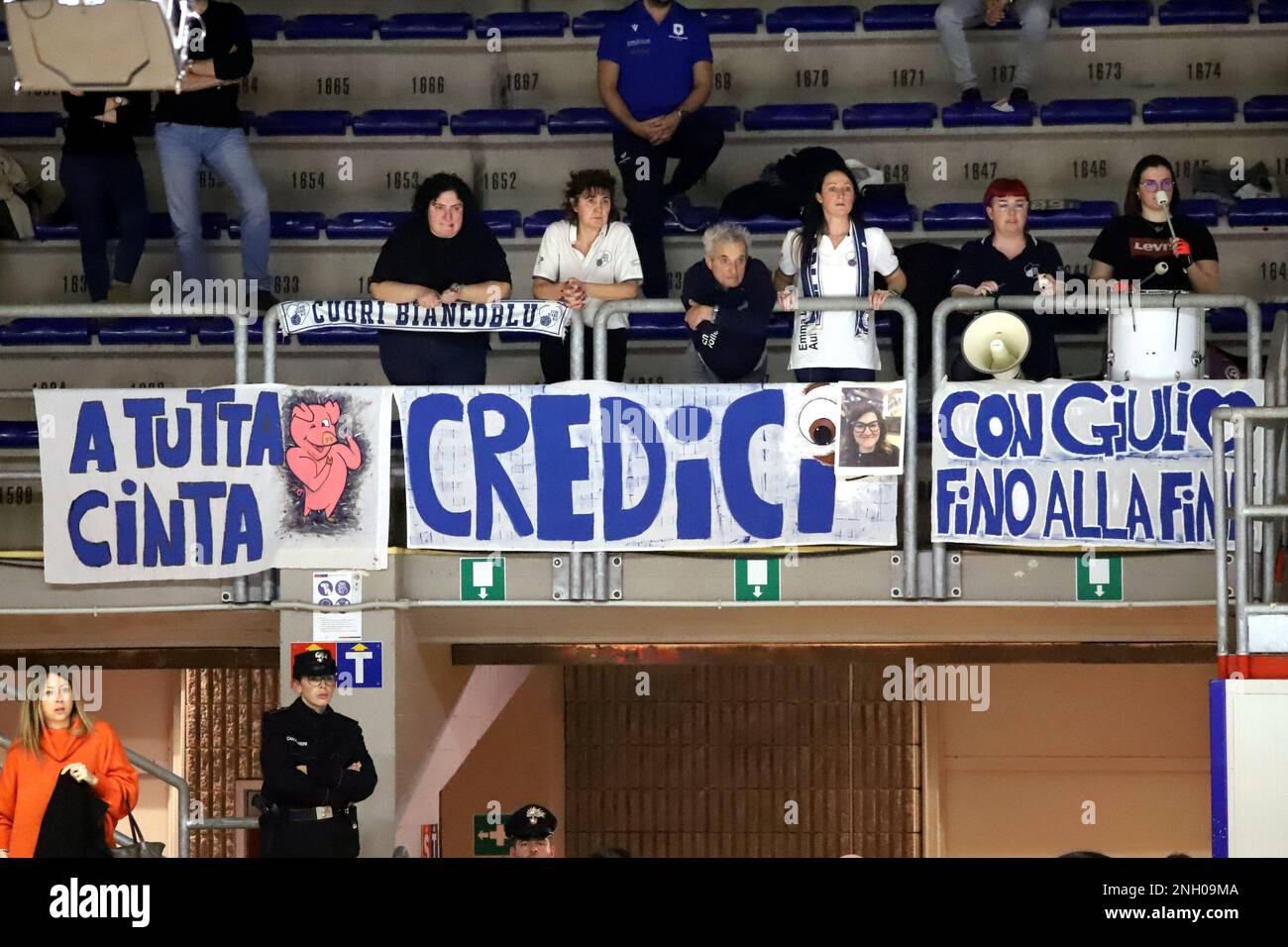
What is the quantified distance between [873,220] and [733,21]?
67.3 inches

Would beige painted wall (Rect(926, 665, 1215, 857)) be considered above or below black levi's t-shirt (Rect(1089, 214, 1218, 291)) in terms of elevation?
below

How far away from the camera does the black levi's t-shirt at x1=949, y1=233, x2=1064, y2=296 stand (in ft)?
28.1

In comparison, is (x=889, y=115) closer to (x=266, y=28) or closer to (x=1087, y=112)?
(x=1087, y=112)

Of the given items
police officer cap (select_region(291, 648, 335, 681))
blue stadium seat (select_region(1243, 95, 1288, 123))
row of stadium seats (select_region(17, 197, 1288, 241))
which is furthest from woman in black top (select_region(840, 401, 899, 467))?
blue stadium seat (select_region(1243, 95, 1288, 123))

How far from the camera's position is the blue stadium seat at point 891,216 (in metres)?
10.4

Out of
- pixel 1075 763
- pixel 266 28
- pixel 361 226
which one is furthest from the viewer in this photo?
pixel 1075 763

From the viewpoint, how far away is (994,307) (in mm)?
8008

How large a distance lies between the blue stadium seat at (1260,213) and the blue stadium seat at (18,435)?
5975 mm

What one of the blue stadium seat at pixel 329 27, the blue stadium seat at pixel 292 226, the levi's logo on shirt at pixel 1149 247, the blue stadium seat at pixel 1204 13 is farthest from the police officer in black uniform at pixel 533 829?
the blue stadium seat at pixel 1204 13

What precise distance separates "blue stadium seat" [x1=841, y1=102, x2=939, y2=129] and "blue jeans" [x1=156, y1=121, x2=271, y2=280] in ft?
10.4

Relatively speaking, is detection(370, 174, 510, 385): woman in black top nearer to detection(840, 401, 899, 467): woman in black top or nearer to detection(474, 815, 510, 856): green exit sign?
detection(840, 401, 899, 467): woman in black top

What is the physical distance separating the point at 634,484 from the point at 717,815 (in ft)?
14.7

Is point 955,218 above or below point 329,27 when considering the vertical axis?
below

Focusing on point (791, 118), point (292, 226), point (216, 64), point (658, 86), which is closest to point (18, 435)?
point (292, 226)
